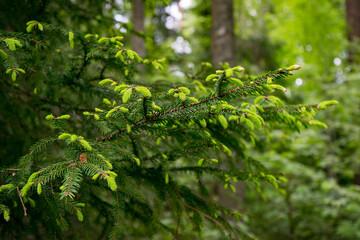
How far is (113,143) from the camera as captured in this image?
5.19ft

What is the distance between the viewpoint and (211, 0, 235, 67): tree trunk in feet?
17.3

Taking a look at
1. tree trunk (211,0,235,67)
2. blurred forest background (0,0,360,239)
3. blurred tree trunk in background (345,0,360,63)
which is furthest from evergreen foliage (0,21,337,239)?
blurred tree trunk in background (345,0,360,63)

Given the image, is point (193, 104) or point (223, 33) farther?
point (223, 33)

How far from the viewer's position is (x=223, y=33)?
211 inches

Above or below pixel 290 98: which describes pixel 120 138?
below

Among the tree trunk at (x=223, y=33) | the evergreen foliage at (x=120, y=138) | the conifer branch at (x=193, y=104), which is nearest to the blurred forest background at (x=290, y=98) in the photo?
the tree trunk at (x=223, y=33)

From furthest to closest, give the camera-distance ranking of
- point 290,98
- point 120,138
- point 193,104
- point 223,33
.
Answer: point 290,98 → point 223,33 → point 120,138 → point 193,104

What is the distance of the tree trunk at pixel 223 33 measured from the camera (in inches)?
207

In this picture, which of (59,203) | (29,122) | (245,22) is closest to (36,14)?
(29,122)

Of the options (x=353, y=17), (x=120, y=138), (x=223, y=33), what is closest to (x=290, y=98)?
(x=223, y=33)

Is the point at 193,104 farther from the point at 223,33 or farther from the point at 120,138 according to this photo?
the point at 223,33

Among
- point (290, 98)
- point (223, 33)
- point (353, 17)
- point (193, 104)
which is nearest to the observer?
point (193, 104)

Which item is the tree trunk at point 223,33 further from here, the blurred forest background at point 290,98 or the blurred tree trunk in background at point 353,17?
the blurred tree trunk in background at point 353,17

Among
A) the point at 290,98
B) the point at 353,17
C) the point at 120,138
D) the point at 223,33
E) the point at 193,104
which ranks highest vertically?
the point at 353,17
